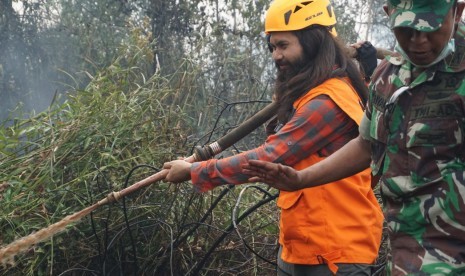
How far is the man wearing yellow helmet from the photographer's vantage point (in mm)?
2934

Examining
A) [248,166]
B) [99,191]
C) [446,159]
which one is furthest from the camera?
[99,191]

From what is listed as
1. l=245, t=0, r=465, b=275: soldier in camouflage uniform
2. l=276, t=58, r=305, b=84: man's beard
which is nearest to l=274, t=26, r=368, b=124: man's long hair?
l=276, t=58, r=305, b=84: man's beard

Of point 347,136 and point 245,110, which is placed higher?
point 347,136

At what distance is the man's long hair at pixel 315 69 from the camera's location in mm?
3039

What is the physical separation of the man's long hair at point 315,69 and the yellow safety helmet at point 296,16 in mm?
32

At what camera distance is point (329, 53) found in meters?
3.10

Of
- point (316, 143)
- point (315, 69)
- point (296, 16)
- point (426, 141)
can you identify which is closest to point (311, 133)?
point (316, 143)

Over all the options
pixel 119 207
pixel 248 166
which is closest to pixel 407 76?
pixel 248 166

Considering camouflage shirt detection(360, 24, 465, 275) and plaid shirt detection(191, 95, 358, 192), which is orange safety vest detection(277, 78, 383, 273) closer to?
plaid shirt detection(191, 95, 358, 192)

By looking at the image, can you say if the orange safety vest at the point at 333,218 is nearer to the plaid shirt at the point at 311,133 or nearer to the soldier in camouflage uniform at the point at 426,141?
the plaid shirt at the point at 311,133

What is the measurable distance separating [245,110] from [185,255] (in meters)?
2.91

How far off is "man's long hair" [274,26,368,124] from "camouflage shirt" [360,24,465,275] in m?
0.78

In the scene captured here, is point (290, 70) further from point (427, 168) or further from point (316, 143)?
point (427, 168)

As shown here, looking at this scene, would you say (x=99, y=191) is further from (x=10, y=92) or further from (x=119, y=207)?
(x=10, y=92)
